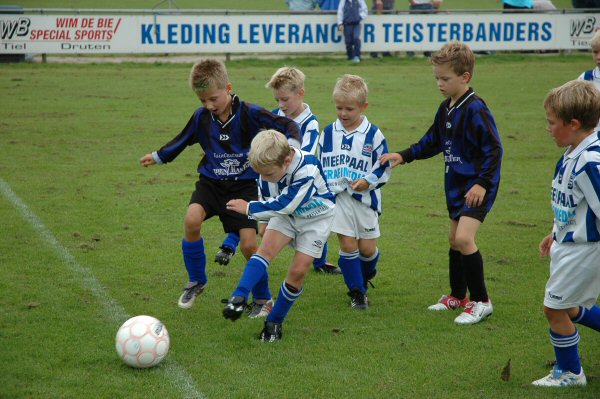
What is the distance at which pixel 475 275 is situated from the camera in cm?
564

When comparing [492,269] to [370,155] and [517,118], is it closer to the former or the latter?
[370,155]

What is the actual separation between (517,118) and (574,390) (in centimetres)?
1056

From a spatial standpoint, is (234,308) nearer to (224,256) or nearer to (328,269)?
(224,256)

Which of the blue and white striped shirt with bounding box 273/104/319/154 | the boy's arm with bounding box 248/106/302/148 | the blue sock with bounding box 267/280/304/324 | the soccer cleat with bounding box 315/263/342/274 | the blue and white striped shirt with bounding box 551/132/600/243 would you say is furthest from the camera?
the soccer cleat with bounding box 315/263/342/274

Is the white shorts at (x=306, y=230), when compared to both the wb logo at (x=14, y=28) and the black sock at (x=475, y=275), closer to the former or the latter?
the black sock at (x=475, y=275)

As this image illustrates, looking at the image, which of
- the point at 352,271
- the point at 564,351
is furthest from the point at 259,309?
the point at 564,351

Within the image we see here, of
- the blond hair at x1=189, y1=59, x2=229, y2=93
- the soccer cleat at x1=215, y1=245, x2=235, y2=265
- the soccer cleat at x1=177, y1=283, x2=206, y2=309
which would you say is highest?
the blond hair at x1=189, y1=59, x2=229, y2=93

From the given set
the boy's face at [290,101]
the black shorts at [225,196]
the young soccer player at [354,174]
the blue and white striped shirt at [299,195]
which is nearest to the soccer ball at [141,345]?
the blue and white striped shirt at [299,195]

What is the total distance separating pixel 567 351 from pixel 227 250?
2.78 metres

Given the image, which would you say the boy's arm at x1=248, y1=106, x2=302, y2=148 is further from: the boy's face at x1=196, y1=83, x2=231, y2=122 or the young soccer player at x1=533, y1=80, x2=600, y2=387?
the young soccer player at x1=533, y1=80, x2=600, y2=387

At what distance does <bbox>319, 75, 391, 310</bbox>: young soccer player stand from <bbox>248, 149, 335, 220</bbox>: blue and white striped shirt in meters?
0.62

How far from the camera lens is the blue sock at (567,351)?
14.8 ft

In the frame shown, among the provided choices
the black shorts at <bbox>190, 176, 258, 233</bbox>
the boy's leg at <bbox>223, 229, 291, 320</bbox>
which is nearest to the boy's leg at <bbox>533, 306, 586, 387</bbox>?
the boy's leg at <bbox>223, 229, 291, 320</bbox>

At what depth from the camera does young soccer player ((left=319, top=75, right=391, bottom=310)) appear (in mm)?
5988
